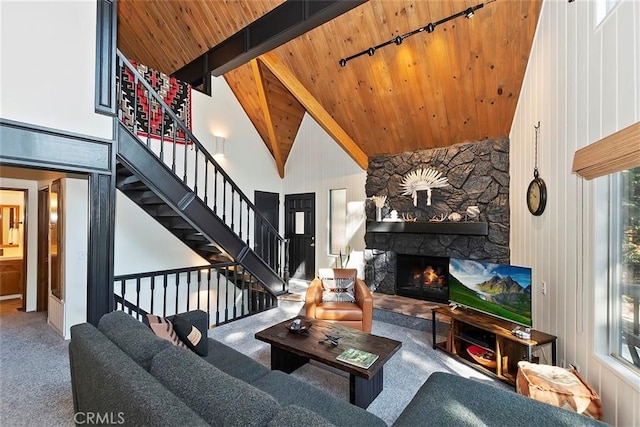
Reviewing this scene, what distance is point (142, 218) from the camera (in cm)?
468

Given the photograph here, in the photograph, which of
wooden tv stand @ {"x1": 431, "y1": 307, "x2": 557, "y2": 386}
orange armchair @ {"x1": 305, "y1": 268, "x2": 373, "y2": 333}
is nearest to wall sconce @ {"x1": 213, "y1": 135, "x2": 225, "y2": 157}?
orange armchair @ {"x1": 305, "y1": 268, "x2": 373, "y2": 333}

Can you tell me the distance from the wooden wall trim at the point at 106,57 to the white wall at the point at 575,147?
4.01 meters

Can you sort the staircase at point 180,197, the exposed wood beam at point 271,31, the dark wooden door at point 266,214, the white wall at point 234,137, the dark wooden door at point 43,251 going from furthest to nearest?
the dark wooden door at point 266,214
the white wall at point 234,137
the dark wooden door at point 43,251
the exposed wood beam at point 271,31
the staircase at point 180,197

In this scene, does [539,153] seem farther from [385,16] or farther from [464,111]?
[385,16]

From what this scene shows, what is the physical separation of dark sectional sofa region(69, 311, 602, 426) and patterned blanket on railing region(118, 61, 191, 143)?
3.72 meters

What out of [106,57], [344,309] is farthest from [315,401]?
[106,57]

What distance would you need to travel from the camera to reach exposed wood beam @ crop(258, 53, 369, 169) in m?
4.40

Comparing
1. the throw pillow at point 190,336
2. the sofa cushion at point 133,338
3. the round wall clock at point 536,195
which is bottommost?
the throw pillow at point 190,336

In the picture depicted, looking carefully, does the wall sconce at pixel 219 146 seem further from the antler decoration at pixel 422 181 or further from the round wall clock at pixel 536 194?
the round wall clock at pixel 536 194

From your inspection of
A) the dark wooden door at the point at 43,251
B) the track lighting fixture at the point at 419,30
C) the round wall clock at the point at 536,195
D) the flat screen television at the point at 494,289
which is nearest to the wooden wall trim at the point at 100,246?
the dark wooden door at the point at 43,251

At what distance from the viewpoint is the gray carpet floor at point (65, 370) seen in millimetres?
2170

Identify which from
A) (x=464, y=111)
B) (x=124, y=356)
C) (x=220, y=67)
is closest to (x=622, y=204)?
(x=464, y=111)

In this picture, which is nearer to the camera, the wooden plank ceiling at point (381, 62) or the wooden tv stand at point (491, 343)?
the wooden tv stand at point (491, 343)

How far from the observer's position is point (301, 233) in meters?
6.64
